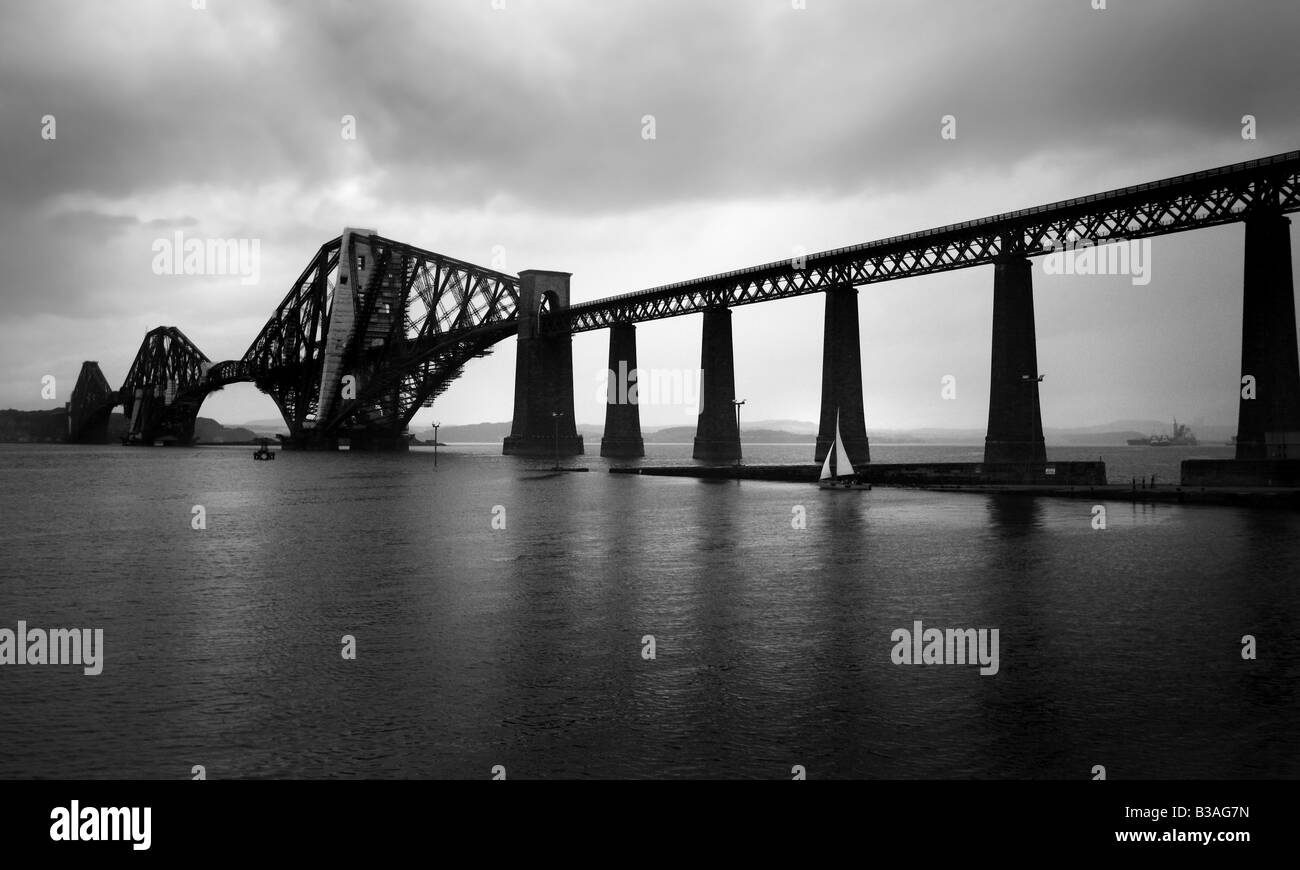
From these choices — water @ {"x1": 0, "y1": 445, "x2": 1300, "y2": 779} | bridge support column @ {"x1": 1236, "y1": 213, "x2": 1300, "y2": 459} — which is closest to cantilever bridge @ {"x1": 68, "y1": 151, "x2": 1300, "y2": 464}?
bridge support column @ {"x1": 1236, "y1": 213, "x2": 1300, "y2": 459}

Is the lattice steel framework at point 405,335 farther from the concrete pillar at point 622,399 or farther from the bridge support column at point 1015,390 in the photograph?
the bridge support column at point 1015,390

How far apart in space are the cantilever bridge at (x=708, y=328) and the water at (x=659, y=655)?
24.5m

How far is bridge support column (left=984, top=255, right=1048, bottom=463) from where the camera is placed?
6594cm

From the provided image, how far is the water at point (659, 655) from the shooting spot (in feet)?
35.8

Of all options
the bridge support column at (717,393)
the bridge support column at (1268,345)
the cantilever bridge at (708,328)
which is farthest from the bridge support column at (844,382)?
the bridge support column at (1268,345)

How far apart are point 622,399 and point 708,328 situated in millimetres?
27122

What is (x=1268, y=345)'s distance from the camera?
4997 centimetres

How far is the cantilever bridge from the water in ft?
80.4

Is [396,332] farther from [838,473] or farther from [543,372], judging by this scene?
[838,473]
